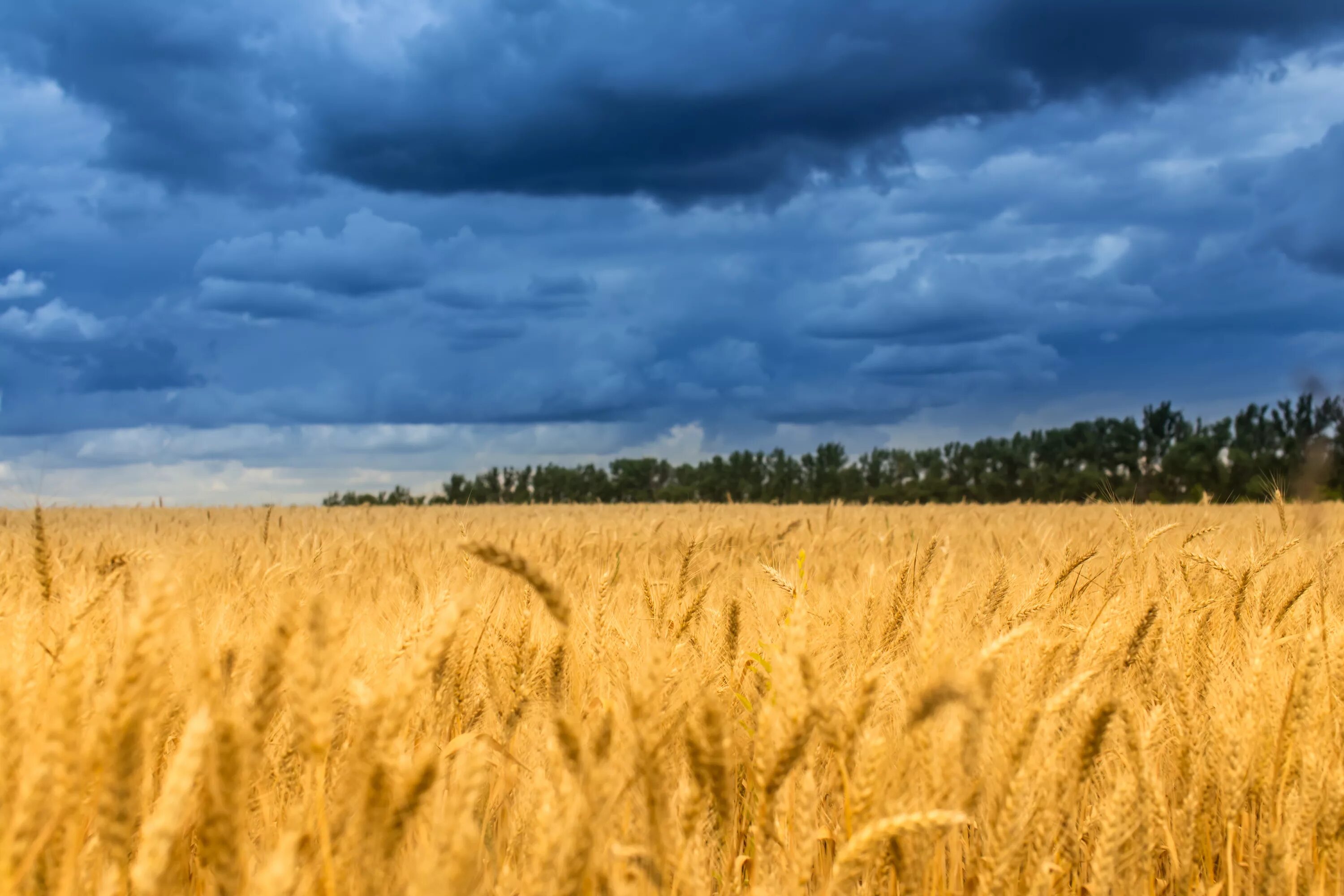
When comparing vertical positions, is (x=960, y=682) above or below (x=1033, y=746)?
above

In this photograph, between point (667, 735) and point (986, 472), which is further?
point (986, 472)

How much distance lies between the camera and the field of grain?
0.95 meters

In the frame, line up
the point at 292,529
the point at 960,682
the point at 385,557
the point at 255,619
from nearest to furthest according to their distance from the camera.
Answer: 1. the point at 960,682
2. the point at 255,619
3. the point at 385,557
4. the point at 292,529

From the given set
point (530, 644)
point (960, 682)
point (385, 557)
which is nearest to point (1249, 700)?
point (960, 682)

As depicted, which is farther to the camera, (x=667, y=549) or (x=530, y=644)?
(x=667, y=549)

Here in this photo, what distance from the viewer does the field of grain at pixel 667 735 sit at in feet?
3.12

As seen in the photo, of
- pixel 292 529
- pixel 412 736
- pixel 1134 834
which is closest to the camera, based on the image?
pixel 1134 834

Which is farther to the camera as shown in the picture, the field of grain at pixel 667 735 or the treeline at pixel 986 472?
the treeline at pixel 986 472

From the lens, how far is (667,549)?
5.60 meters

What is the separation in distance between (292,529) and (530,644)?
526cm

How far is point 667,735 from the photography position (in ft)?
5.64

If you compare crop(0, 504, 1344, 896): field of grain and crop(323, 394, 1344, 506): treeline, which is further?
crop(323, 394, 1344, 506): treeline

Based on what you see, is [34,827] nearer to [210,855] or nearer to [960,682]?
[210,855]

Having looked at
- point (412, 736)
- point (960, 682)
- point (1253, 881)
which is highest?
point (960, 682)
